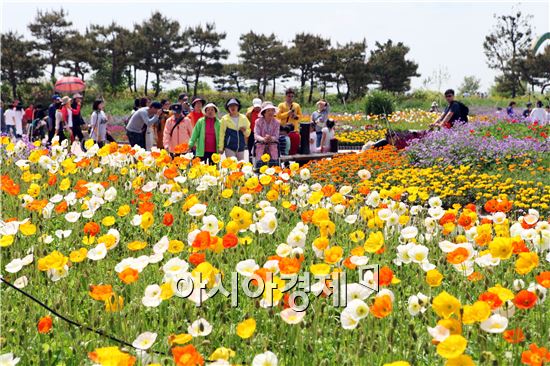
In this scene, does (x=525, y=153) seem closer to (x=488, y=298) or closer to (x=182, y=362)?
(x=488, y=298)

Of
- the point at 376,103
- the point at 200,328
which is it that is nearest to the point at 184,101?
the point at 200,328

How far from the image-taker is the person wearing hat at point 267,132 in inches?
387

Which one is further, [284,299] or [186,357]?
[284,299]

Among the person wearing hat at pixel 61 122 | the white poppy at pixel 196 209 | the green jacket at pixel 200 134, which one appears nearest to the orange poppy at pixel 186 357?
the white poppy at pixel 196 209

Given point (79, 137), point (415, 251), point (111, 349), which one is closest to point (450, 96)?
point (79, 137)

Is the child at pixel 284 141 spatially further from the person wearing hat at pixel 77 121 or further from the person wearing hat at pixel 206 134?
the person wearing hat at pixel 77 121

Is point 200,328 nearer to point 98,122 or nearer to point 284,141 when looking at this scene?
point 284,141

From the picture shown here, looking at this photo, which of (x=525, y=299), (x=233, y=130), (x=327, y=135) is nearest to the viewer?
(x=525, y=299)

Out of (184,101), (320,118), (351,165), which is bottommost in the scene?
(351,165)

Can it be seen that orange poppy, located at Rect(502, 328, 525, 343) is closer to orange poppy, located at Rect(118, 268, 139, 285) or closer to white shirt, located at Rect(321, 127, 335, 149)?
orange poppy, located at Rect(118, 268, 139, 285)

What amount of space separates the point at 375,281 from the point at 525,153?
27.1 ft

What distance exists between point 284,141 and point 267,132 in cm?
220

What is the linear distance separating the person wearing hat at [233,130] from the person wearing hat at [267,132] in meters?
0.22

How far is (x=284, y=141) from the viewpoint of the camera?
479 inches
